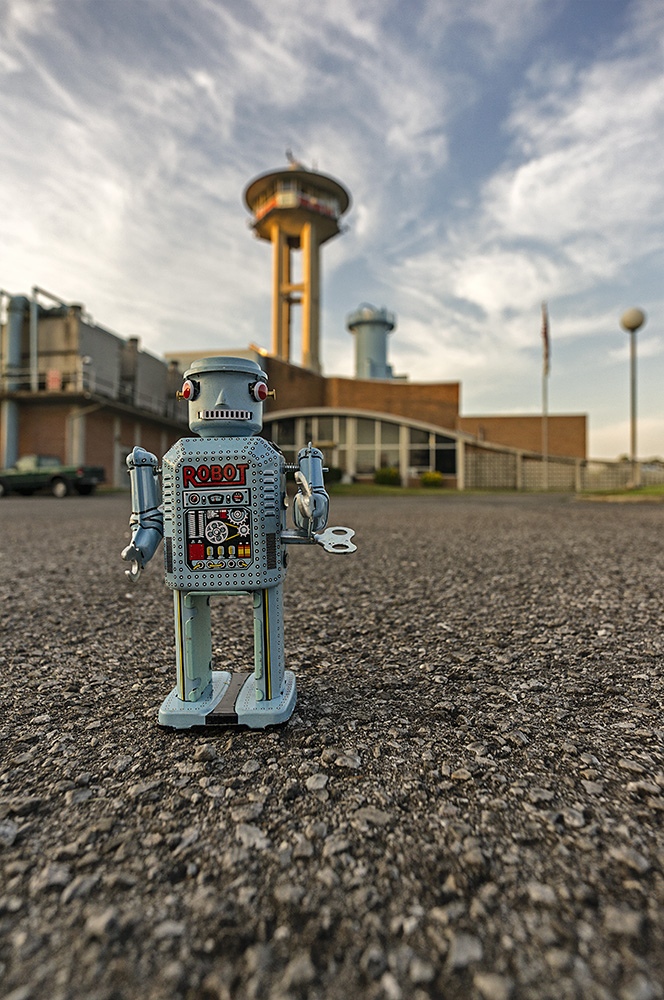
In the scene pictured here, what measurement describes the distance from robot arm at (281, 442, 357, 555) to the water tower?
1579 inches

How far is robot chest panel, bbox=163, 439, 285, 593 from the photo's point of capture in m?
2.09

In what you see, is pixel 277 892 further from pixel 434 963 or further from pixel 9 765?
pixel 9 765

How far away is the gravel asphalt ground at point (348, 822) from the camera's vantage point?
1.11 m

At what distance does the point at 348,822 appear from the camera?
5.10ft

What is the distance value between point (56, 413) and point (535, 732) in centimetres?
2805

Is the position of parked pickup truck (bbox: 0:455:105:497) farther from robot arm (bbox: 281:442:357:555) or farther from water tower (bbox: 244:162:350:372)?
water tower (bbox: 244:162:350:372)

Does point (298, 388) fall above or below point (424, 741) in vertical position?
above

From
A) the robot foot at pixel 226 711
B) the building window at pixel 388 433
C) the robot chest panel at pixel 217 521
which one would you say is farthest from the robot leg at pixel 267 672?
the building window at pixel 388 433

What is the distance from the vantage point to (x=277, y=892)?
4.25 feet

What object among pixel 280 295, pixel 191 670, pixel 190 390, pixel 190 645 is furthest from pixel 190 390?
pixel 280 295

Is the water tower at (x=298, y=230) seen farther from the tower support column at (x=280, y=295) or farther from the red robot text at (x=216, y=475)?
the red robot text at (x=216, y=475)

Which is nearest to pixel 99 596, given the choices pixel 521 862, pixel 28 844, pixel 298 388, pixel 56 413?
pixel 28 844

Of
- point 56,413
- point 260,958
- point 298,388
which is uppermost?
point 298,388

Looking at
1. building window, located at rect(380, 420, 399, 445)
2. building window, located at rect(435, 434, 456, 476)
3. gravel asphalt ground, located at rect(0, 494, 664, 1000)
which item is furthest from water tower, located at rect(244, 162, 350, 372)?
gravel asphalt ground, located at rect(0, 494, 664, 1000)
